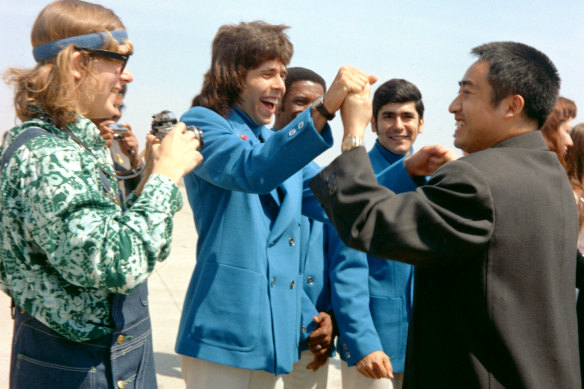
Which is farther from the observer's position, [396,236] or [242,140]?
[242,140]

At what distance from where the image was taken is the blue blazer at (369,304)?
3.23 m

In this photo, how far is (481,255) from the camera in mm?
1885

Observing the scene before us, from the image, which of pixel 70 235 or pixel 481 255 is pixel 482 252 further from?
pixel 70 235

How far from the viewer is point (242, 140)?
102 inches

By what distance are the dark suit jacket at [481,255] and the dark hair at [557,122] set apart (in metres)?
2.36

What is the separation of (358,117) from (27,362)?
1.34 metres

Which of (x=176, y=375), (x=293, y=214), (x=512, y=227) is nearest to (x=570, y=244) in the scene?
(x=512, y=227)

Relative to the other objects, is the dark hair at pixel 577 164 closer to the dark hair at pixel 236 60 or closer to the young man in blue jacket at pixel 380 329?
the young man in blue jacket at pixel 380 329

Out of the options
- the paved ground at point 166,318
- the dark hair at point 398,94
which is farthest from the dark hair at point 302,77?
the paved ground at point 166,318

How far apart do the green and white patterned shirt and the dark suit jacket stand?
62cm

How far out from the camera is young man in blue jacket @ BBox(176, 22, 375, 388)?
237 cm

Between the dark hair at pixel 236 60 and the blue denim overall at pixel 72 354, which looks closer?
the blue denim overall at pixel 72 354

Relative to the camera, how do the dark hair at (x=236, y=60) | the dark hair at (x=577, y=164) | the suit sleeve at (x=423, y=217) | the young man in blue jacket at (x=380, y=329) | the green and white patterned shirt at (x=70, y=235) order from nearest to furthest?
the green and white patterned shirt at (x=70, y=235), the suit sleeve at (x=423, y=217), the dark hair at (x=236, y=60), the young man in blue jacket at (x=380, y=329), the dark hair at (x=577, y=164)

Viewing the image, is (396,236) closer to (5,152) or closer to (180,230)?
(5,152)
